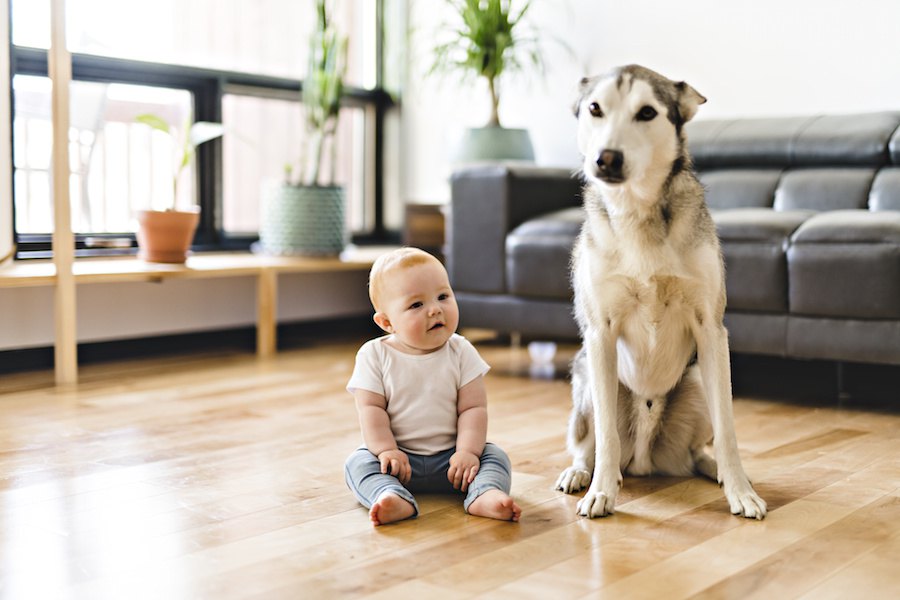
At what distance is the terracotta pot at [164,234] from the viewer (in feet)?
11.3

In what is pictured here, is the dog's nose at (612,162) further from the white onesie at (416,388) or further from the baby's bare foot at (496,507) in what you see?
the baby's bare foot at (496,507)

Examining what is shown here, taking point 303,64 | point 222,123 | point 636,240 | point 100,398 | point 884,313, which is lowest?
point 100,398

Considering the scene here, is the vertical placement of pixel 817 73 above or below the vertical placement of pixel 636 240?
above

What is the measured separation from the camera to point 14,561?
4.99 feet

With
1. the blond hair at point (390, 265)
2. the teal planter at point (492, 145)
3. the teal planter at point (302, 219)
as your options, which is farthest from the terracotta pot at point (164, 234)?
the blond hair at point (390, 265)

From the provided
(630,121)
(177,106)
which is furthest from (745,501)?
(177,106)

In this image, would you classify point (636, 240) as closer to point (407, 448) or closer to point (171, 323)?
point (407, 448)

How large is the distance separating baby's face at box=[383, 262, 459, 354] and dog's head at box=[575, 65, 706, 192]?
35 centimetres

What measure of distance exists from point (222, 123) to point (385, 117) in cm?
104

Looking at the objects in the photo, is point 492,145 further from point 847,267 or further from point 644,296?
point 644,296

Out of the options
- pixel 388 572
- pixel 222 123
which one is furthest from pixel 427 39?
pixel 388 572

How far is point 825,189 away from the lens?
10.7 ft

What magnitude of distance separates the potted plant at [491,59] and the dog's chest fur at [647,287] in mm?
2252

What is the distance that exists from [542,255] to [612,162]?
1491 mm
